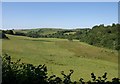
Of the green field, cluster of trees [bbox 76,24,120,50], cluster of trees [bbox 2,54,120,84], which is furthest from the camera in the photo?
cluster of trees [bbox 76,24,120,50]

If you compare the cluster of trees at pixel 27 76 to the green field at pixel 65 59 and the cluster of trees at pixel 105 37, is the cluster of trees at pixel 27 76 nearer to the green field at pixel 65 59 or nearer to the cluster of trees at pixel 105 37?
the green field at pixel 65 59

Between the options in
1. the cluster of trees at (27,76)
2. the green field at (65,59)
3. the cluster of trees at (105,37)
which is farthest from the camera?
the cluster of trees at (105,37)

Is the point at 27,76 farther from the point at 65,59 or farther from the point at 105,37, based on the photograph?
the point at 105,37

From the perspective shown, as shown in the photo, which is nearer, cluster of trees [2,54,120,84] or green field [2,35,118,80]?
cluster of trees [2,54,120,84]

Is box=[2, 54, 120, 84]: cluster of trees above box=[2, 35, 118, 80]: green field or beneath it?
above

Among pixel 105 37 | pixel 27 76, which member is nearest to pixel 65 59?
Answer: pixel 27 76

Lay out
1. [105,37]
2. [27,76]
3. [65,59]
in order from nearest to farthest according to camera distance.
Answer: [27,76]
[65,59]
[105,37]

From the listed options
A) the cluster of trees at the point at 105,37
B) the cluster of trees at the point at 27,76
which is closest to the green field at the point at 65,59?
the cluster of trees at the point at 27,76

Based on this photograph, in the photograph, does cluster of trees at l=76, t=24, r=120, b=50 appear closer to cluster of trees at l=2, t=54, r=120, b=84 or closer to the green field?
the green field

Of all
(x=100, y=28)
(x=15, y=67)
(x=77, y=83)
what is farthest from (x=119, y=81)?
(x=100, y=28)

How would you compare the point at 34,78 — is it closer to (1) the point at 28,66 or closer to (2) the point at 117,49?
(1) the point at 28,66

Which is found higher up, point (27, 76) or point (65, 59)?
point (27, 76)

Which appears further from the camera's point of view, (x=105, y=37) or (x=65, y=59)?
(x=105, y=37)

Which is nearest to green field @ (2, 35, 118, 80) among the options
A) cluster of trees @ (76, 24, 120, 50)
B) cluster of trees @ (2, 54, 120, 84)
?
cluster of trees @ (2, 54, 120, 84)
